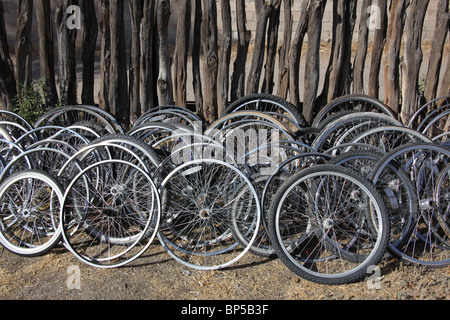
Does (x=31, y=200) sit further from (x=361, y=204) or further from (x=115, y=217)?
(x=361, y=204)

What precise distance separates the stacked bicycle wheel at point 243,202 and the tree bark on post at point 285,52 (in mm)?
970

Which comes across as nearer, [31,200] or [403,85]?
[31,200]

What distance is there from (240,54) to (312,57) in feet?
2.86

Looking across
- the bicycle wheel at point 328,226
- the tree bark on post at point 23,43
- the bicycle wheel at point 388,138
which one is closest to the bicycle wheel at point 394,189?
the bicycle wheel at point 328,226

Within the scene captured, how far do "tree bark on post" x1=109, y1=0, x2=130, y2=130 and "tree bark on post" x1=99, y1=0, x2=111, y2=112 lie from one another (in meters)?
0.08

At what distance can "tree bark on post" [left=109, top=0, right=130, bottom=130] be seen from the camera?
16.1 feet

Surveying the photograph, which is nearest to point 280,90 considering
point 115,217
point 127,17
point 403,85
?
point 403,85

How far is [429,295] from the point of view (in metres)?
3.42

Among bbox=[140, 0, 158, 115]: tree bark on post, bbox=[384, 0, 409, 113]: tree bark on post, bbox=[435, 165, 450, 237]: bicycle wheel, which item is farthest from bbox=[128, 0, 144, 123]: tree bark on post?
bbox=[435, 165, 450, 237]: bicycle wheel

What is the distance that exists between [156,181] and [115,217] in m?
0.52

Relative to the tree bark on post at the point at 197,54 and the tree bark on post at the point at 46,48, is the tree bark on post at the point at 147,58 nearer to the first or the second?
the tree bark on post at the point at 197,54

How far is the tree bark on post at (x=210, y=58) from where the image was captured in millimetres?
5012
